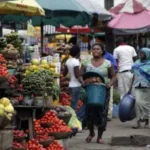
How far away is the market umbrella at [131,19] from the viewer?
64.7ft

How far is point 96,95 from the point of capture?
1042 cm

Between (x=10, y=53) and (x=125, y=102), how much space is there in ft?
11.6

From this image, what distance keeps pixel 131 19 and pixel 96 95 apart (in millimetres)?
10101

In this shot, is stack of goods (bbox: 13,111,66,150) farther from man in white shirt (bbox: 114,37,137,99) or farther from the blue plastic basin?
man in white shirt (bbox: 114,37,137,99)

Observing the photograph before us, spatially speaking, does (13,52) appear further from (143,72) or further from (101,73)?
(143,72)

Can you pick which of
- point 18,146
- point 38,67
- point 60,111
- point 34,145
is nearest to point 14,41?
point 38,67

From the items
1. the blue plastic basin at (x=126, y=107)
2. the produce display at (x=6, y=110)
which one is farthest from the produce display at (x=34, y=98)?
the blue plastic basin at (x=126, y=107)

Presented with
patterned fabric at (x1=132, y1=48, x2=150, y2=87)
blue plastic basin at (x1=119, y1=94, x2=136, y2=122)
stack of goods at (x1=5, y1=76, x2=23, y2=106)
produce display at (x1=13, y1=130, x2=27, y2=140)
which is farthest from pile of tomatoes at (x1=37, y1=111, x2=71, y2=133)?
patterned fabric at (x1=132, y1=48, x2=150, y2=87)

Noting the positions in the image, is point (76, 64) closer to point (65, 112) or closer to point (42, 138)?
point (65, 112)

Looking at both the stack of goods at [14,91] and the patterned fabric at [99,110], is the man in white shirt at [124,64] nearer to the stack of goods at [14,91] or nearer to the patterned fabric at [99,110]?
the patterned fabric at [99,110]

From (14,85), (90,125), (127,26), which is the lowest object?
(90,125)

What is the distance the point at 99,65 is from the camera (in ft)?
35.2

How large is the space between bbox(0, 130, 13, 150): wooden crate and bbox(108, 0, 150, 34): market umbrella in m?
12.4

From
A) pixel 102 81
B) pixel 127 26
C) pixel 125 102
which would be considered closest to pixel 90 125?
pixel 102 81
